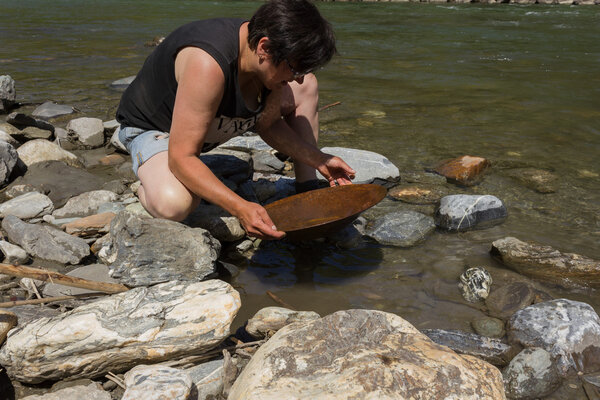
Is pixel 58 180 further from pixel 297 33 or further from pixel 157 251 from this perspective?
pixel 297 33

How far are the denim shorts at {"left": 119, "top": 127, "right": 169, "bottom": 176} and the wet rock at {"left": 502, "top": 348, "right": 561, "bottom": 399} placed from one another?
1.97m

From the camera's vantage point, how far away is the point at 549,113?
19.9 ft

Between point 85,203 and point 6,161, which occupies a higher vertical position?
point 6,161

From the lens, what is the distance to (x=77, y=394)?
2.08m

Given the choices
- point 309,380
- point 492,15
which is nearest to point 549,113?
point 309,380

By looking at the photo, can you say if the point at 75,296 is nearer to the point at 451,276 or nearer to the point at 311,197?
the point at 311,197

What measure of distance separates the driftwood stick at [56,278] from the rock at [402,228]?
59.8 inches

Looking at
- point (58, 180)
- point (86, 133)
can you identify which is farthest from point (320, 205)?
point (86, 133)

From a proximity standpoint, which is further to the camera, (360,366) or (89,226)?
(89,226)

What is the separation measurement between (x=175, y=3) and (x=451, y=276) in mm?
19393

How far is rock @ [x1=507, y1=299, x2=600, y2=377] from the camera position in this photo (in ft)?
7.84

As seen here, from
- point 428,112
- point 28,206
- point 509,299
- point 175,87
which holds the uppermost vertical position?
point 175,87

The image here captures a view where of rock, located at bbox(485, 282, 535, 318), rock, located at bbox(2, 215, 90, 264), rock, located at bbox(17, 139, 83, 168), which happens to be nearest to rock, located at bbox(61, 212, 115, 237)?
rock, located at bbox(2, 215, 90, 264)

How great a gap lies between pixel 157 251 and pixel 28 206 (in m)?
1.27
